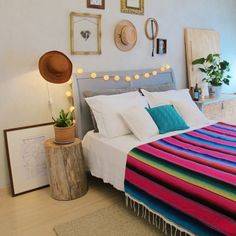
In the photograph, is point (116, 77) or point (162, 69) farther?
point (162, 69)

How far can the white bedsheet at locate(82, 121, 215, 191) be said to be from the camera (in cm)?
231

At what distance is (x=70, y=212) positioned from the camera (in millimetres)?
2373

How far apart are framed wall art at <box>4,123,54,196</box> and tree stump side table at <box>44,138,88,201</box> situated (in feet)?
0.85

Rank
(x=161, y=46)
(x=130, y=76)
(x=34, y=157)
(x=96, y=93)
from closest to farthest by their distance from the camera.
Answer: (x=34, y=157)
(x=96, y=93)
(x=130, y=76)
(x=161, y=46)

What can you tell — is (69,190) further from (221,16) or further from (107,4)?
(221,16)

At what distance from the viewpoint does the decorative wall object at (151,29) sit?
135 inches

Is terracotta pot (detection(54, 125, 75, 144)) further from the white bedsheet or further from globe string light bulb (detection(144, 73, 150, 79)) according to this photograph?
globe string light bulb (detection(144, 73, 150, 79))

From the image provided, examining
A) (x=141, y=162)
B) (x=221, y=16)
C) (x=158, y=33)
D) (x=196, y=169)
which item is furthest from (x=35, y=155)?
(x=221, y=16)

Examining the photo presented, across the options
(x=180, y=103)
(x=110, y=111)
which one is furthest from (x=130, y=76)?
(x=110, y=111)

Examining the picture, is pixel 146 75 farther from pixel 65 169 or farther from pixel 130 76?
pixel 65 169

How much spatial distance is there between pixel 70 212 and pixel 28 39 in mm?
1670

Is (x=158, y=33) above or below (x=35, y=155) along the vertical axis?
above

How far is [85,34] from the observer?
9.59ft

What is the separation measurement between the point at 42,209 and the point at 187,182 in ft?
4.53
